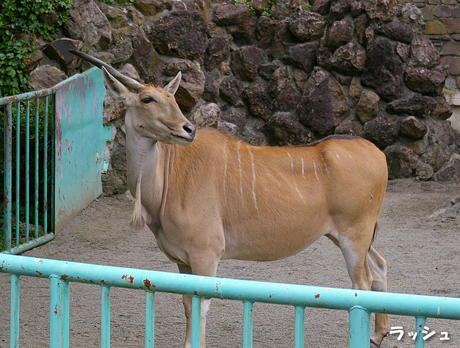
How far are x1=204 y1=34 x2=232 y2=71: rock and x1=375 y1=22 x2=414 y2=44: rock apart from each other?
6.88 ft

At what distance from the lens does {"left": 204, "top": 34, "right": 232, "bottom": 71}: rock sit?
7.64 m

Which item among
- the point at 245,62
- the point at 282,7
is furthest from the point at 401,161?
the point at 282,7

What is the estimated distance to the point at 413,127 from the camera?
310 inches

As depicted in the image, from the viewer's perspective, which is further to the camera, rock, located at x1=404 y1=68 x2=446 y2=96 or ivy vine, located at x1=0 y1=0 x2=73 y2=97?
rock, located at x1=404 y1=68 x2=446 y2=96

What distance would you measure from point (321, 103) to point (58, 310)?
683 cm

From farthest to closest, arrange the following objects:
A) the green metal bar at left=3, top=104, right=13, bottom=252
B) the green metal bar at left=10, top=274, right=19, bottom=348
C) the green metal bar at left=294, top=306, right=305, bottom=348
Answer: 1. the green metal bar at left=3, top=104, right=13, bottom=252
2. the green metal bar at left=10, top=274, right=19, bottom=348
3. the green metal bar at left=294, top=306, right=305, bottom=348

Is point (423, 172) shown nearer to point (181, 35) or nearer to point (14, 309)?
point (181, 35)

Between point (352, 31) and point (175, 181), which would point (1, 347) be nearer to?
point (175, 181)

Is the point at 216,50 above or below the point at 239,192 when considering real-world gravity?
above

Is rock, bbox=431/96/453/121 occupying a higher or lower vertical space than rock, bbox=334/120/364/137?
higher

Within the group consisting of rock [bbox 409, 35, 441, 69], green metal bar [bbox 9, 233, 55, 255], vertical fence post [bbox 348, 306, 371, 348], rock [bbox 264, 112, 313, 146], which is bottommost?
green metal bar [bbox 9, 233, 55, 255]

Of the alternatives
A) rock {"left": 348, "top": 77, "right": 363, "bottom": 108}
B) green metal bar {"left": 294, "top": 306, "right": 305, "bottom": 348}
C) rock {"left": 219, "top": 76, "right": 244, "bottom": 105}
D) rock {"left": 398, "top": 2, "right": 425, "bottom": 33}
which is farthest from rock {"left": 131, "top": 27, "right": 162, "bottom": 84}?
green metal bar {"left": 294, "top": 306, "right": 305, "bottom": 348}

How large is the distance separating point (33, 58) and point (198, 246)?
3.83 m

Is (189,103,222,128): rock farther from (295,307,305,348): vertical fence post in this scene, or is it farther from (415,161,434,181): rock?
(295,307,305,348): vertical fence post
